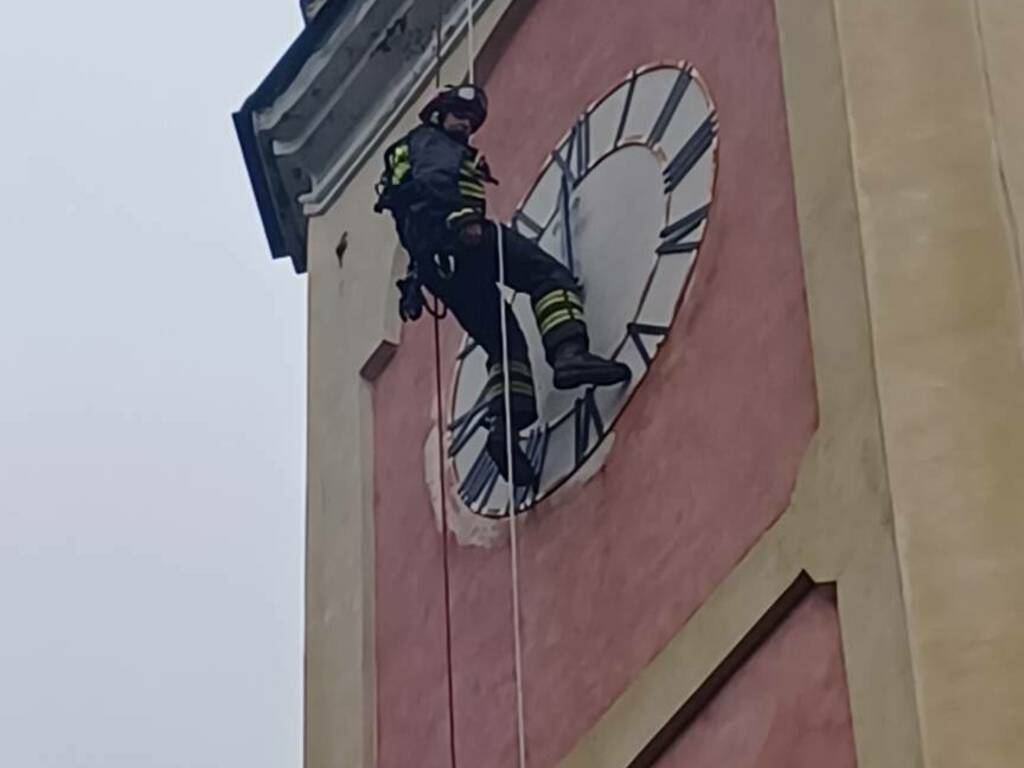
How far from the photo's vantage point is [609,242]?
7.58m

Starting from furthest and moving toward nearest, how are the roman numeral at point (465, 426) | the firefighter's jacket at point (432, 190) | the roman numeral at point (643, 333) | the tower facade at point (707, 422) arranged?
the roman numeral at point (465, 426)
the firefighter's jacket at point (432, 190)
the roman numeral at point (643, 333)
the tower facade at point (707, 422)

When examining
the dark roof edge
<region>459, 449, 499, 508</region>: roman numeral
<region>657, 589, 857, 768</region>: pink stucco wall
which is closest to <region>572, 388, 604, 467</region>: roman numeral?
<region>459, 449, 499, 508</region>: roman numeral

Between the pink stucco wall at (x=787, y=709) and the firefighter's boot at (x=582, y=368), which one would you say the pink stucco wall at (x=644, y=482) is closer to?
the firefighter's boot at (x=582, y=368)

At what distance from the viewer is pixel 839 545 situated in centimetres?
613

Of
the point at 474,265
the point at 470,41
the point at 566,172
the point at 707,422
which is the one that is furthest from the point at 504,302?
the point at 470,41

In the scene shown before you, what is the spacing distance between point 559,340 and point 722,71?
2.50 feet

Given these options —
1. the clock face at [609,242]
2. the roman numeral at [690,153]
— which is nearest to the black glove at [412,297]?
the clock face at [609,242]

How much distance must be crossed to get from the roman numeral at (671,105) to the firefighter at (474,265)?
420mm

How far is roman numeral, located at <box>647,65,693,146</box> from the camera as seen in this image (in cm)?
743

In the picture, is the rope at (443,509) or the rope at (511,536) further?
the rope at (443,509)

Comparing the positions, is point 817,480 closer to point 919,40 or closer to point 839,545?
point 839,545

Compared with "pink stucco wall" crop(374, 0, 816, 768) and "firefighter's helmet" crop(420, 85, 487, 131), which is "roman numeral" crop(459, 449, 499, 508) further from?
"firefighter's helmet" crop(420, 85, 487, 131)

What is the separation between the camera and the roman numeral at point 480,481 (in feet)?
25.4

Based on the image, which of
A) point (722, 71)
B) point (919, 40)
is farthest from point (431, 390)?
point (919, 40)
